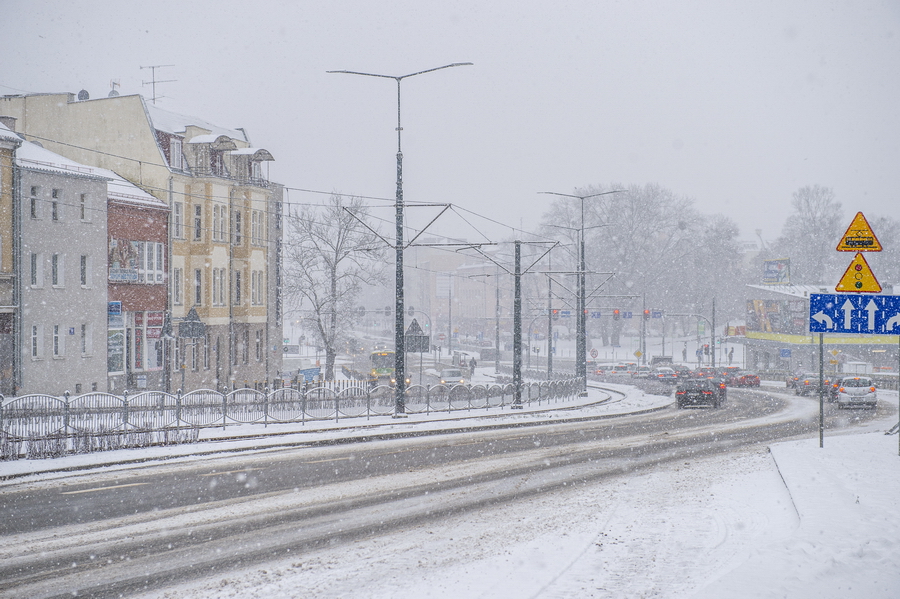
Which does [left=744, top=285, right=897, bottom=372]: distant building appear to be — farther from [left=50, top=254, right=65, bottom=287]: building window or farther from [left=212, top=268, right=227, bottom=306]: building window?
[left=50, top=254, right=65, bottom=287]: building window

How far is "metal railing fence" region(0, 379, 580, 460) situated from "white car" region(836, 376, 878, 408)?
16957mm

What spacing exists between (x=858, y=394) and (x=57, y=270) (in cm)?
3306

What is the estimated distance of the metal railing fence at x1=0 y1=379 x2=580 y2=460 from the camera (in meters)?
18.0

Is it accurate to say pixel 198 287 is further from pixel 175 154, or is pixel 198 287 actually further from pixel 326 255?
pixel 326 255

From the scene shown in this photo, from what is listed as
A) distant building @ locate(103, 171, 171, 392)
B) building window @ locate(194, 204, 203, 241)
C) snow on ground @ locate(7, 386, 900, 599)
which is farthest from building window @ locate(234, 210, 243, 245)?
snow on ground @ locate(7, 386, 900, 599)

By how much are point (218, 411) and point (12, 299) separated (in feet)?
40.3

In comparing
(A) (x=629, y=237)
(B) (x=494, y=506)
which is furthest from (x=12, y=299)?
(A) (x=629, y=237)

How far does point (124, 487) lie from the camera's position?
13.9 m

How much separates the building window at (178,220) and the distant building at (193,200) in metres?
0.05

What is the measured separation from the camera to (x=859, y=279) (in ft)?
47.1

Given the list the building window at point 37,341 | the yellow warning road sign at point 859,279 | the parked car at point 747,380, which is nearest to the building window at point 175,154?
the building window at point 37,341

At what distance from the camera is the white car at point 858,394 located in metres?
35.1

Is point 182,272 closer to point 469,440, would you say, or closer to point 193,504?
point 469,440

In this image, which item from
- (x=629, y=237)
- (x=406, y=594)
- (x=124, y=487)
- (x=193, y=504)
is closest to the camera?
(x=406, y=594)
